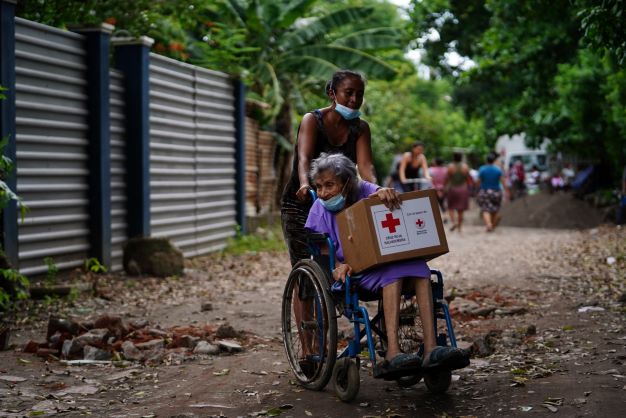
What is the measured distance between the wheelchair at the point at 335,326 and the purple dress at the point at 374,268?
0.07 metres

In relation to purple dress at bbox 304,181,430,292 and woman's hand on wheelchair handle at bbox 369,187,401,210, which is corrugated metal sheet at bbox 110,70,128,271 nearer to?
purple dress at bbox 304,181,430,292

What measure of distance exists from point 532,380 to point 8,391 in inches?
121

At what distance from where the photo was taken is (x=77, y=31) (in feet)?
34.2

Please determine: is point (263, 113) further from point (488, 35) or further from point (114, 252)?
point (114, 252)

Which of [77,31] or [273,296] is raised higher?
[77,31]

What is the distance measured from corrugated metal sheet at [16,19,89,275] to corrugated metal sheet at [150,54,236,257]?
1866mm

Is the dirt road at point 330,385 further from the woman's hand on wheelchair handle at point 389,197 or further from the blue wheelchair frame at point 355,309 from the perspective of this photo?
the woman's hand on wheelchair handle at point 389,197

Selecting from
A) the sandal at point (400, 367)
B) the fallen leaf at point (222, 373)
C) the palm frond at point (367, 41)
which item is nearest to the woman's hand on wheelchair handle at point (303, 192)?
the sandal at point (400, 367)

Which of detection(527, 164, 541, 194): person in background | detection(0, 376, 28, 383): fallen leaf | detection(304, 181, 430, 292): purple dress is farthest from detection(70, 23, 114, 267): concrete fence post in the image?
detection(527, 164, 541, 194): person in background

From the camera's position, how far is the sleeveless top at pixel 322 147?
18.4ft

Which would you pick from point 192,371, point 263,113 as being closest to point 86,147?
point 192,371

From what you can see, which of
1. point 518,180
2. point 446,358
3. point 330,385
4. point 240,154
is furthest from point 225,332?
point 518,180

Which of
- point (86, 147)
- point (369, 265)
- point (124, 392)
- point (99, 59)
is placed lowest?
point (124, 392)

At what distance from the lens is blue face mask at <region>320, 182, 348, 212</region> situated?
500 centimetres
